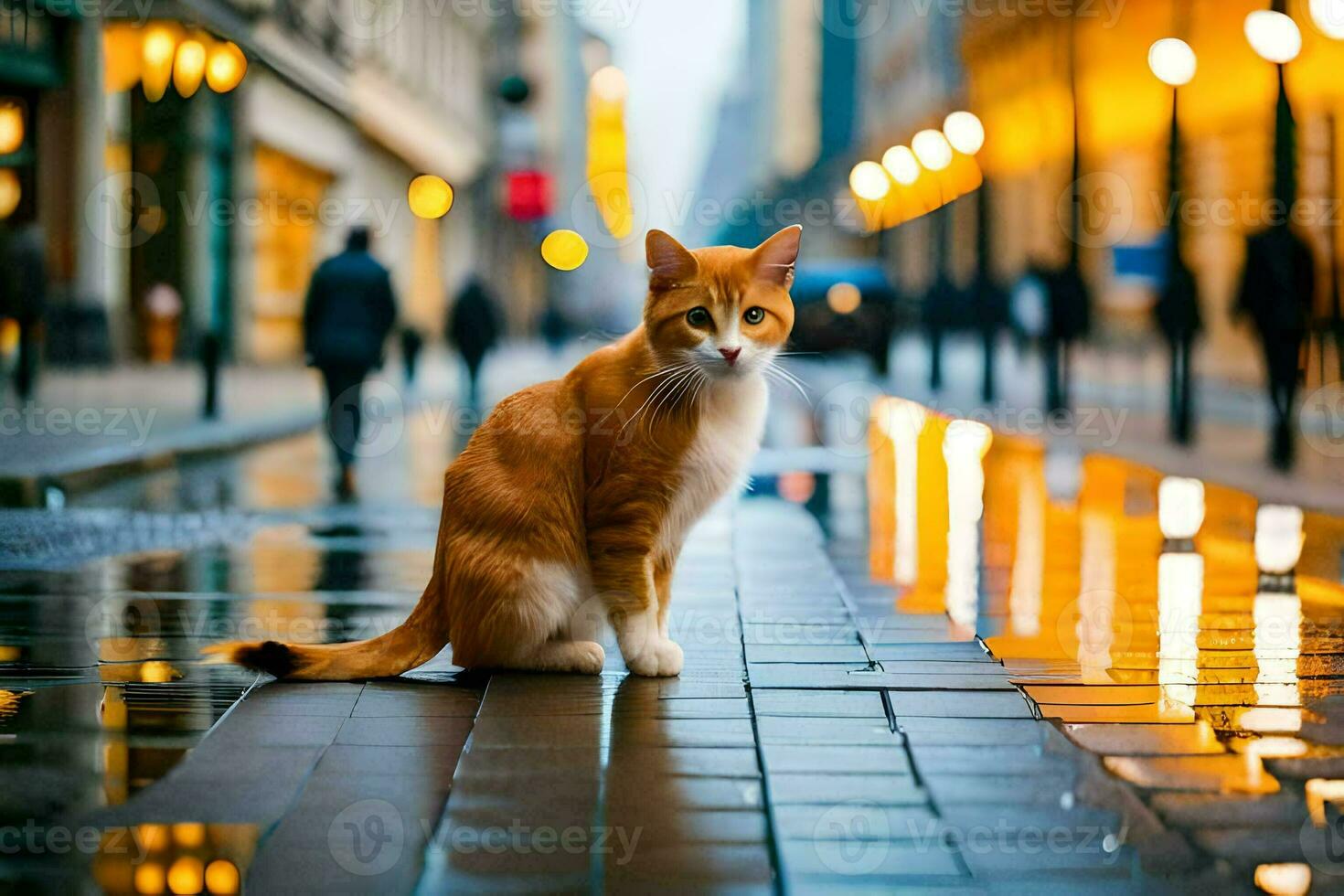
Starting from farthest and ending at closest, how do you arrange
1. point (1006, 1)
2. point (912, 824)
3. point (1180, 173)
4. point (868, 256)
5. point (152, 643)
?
point (868, 256), point (1006, 1), point (1180, 173), point (152, 643), point (912, 824)

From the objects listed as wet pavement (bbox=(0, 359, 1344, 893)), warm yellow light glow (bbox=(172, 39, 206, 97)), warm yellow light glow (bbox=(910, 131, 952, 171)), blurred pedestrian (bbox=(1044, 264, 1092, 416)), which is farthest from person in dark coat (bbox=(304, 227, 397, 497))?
warm yellow light glow (bbox=(910, 131, 952, 171))

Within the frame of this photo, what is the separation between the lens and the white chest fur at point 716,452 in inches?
173

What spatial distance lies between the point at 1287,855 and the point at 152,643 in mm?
3614

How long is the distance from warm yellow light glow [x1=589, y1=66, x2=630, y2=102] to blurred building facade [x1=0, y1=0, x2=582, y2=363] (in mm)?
57113

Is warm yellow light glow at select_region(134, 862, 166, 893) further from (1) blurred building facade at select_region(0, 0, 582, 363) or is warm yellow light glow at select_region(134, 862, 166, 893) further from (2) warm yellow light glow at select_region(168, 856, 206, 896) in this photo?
(1) blurred building facade at select_region(0, 0, 582, 363)

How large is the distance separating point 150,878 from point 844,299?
27670 mm

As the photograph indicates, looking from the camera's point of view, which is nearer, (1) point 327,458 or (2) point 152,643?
(2) point 152,643

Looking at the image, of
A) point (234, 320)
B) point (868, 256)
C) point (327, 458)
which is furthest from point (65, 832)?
point (868, 256)

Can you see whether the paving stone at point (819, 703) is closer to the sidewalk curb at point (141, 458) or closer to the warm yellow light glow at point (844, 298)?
the sidewalk curb at point (141, 458)

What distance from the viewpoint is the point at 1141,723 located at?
4.01 metres

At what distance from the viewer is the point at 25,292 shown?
16.8 metres

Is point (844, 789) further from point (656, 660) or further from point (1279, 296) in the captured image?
point (1279, 296)

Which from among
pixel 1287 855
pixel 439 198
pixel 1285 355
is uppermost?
pixel 439 198

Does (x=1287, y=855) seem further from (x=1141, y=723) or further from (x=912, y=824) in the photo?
(x=1141, y=723)
